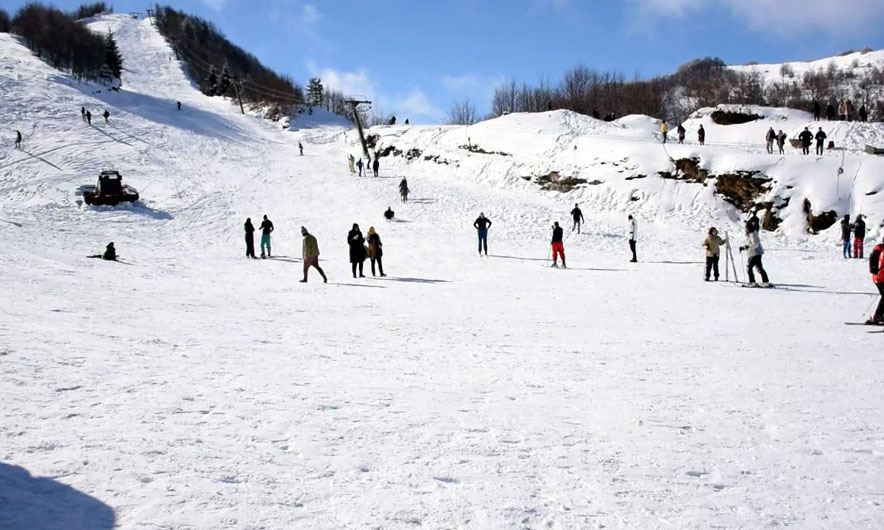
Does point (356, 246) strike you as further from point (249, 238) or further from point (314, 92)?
point (314, 92)

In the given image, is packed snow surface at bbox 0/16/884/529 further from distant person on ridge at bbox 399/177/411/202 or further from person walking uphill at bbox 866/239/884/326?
Result: distant person on ridge at bbox 399/177/411/202

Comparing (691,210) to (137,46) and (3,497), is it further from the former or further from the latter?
(137,46)

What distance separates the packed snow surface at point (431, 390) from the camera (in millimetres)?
3580

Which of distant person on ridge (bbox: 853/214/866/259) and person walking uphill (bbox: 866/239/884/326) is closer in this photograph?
person walking uphill (bbox: 866/239/884/326)

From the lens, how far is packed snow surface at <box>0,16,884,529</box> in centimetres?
358

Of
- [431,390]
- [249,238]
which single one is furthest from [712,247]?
[249,238]

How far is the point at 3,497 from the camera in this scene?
Answer: 10.7 feet

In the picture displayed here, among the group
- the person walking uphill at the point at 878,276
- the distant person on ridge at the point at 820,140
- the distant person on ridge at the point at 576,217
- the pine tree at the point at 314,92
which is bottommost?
the person walking uphill at the point at 878,276

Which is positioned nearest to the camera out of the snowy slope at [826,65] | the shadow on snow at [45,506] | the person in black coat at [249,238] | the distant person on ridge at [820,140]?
the shadow on snow at [45,506]

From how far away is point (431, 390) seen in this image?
593 cm

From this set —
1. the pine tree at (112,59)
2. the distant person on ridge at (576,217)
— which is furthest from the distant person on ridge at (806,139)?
the pine tree at (112,59)

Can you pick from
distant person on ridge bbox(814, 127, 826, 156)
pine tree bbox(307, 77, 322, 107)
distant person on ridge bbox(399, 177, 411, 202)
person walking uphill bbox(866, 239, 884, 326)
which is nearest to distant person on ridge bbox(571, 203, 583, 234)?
distant person on ridge bbox(399, 177, 411, 202)

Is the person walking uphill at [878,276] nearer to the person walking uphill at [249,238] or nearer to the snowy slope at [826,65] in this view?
the person walking uphill at [249,238]

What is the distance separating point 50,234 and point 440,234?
14.9 metres
